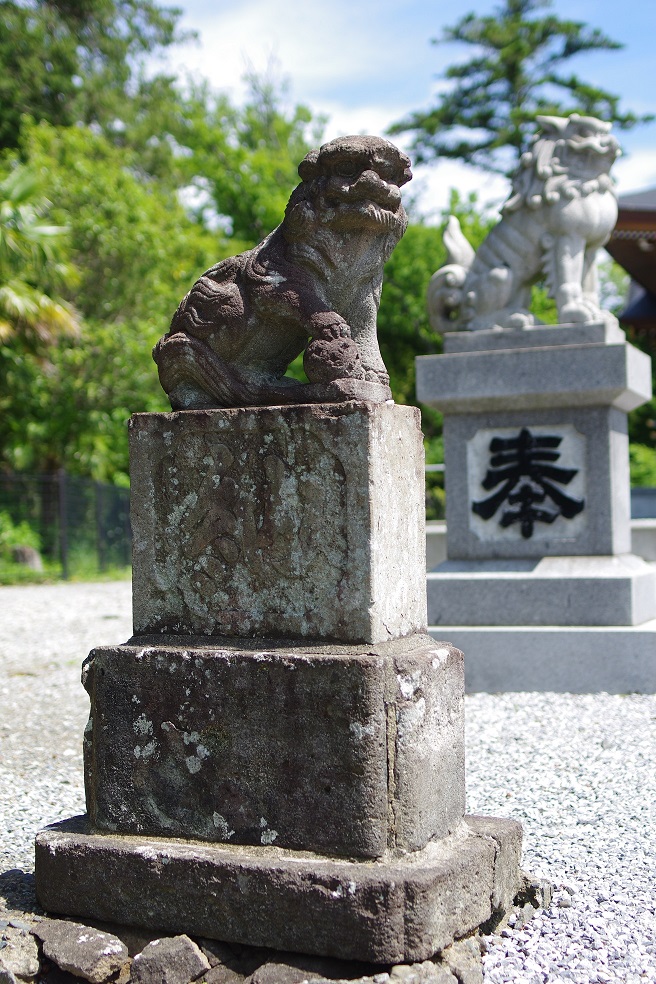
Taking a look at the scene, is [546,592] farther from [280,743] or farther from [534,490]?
[280,743]

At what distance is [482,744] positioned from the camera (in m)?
4.90

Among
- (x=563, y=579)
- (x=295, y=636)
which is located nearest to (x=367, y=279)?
(x=295, y=636)

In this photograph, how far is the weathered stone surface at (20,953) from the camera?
8.59 ft

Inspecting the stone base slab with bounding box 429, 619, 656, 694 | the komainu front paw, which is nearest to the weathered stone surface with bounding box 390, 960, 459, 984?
the stone base slab with bounding box 429, 619, 656, 694

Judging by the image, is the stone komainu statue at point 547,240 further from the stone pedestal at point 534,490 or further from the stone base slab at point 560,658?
the stone base slab at point 560,658

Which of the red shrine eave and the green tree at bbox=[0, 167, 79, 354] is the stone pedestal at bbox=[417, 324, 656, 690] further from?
the green tree at bbox=[0, 167, 79, 354]

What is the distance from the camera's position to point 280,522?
2.84 meters

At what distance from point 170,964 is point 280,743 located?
0.60 meters

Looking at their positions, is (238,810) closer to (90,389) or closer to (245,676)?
(245,676)

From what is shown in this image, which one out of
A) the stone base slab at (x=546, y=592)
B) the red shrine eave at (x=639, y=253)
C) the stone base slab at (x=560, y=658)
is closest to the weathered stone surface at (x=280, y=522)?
the stone base slab at (x=560, y=658)

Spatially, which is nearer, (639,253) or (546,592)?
(546,592)

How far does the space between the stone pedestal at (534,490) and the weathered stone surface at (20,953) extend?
3.82m

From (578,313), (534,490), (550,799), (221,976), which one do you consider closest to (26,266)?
(578,313)

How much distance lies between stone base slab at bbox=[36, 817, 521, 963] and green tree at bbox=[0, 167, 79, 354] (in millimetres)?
11279
